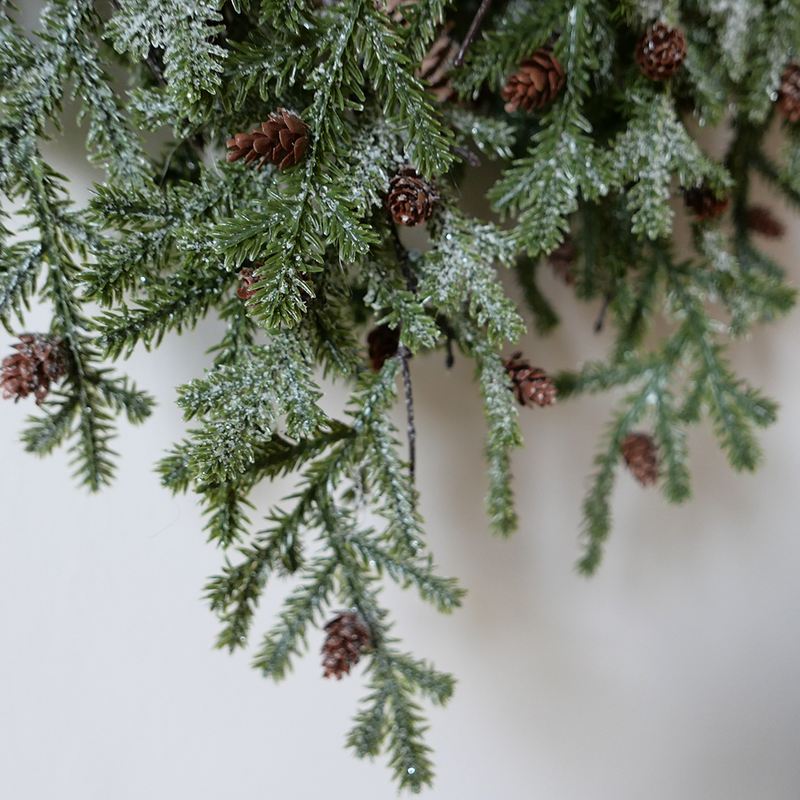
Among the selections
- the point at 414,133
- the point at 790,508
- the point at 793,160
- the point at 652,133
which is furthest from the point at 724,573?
the point at 414,133

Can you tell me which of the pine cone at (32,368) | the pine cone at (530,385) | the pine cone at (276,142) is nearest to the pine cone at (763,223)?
the pine cone at (530,385)

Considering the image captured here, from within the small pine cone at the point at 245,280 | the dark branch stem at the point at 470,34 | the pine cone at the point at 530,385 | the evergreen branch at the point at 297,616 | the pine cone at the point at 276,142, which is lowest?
the evergreen branch at the point at 297,616

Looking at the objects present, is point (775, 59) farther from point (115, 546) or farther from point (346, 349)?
point (115, 546)

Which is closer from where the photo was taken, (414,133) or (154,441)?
(414,133)

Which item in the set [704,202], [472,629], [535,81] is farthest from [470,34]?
[472,629]

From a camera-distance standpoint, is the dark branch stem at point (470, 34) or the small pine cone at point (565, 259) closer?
the dark branch stem at point (470, 34)

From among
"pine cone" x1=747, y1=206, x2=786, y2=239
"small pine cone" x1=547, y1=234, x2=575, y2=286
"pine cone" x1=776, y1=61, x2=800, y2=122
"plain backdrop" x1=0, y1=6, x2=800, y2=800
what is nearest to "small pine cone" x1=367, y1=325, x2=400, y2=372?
"plain backdrop" x1=0, y1=6, x2=800, y2=800

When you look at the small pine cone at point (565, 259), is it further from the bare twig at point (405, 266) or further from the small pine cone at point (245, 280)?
the small pine cone at point (245, 280)

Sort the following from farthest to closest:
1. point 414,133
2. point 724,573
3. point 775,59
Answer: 1. point 724,573
2. point 775,59
3. point 414,133
